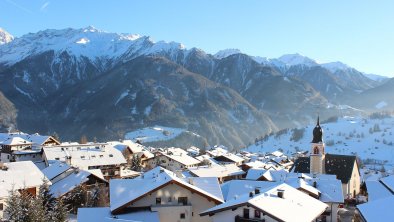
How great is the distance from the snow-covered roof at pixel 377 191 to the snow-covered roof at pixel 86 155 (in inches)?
1622

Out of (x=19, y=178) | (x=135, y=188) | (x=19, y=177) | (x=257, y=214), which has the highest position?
(x=19, y=177)

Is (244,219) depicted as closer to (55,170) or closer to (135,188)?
(135,188)

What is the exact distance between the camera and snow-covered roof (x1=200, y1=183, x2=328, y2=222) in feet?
101

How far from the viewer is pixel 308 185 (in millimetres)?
48844

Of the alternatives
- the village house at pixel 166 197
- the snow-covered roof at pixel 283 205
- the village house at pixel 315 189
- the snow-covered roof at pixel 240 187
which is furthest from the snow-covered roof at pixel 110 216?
the snow-covered roof at pixel 240 187

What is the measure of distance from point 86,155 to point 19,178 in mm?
27583

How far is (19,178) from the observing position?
52.8 metres

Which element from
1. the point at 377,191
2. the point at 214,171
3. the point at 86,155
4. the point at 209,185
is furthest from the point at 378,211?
the point at 86,155

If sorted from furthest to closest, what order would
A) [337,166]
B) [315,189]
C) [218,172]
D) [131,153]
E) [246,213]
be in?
[131,153], [337,166], [218,172], [315,189], [246,213]

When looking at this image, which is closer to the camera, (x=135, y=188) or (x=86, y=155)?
(x=135, y=188)

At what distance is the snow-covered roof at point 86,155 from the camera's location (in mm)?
78125

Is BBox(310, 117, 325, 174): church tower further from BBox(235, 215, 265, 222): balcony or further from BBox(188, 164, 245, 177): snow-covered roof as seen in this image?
BBox(235, 215, 265, 222): balcony

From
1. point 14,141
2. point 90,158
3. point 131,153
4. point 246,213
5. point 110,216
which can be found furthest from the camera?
point 131,153

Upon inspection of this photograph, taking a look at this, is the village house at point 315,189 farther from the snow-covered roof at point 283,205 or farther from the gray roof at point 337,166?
the gray roof at point 337,166
